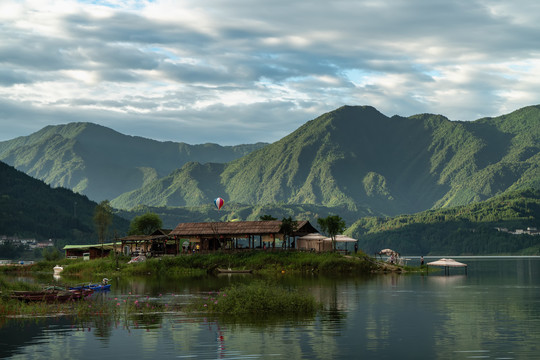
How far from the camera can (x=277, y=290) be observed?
53.7 meters

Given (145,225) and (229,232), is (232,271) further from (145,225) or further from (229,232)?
(145,225)

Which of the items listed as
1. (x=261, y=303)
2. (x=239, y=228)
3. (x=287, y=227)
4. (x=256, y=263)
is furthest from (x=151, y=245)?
(x=261, y=303)

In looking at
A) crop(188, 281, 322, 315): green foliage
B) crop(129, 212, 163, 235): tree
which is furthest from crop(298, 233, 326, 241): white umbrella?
crop(188, 281, 322, 315): green foliage

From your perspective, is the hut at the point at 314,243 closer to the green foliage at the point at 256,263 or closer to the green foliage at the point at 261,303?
the green foliage at the point at 256,263

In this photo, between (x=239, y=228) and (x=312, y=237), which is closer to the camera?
(x=312, y=237)

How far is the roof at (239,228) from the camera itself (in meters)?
126

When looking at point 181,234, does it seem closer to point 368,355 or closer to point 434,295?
point 434,295

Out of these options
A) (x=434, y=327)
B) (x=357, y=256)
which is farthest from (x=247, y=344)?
(x=357, y=256)

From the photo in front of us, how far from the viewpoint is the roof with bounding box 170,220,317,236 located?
12596cm

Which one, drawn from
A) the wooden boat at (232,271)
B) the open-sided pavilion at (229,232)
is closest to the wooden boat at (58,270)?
the open-sided pavilion at (229,232)

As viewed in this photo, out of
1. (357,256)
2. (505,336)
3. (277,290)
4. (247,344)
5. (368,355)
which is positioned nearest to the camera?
(368,355)

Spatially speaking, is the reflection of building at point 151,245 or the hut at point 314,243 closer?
the hut at point 314,243

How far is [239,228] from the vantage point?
424ft

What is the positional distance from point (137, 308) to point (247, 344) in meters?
21.6
